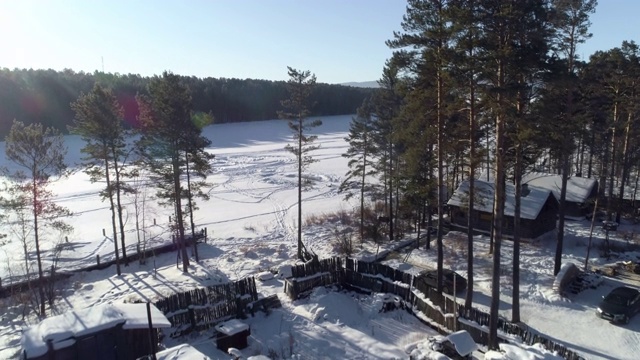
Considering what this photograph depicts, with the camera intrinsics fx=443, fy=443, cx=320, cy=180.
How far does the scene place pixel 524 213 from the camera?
30547 mm

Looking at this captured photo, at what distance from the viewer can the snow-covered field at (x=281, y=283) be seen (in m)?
17.2

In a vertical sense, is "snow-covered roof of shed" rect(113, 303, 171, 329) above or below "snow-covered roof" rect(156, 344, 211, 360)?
above

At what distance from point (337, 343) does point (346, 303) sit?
4.05m

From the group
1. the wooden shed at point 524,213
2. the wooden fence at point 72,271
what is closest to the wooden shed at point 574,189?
the wooden shed at point 524,213

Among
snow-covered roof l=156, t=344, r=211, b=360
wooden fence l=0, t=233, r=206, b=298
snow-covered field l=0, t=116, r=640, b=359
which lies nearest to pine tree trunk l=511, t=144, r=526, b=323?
snow-covered field l=0, t=116, r=640, b=359

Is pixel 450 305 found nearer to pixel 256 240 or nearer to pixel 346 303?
pixel 346 303

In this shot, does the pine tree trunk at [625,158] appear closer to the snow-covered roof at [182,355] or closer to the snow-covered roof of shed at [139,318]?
the snow-covered roof at [182,355]

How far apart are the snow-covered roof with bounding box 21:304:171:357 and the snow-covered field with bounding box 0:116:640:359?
3.26 m

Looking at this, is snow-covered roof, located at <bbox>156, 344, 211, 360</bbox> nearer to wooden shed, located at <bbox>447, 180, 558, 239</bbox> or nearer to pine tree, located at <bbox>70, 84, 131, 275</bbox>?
pine tree, located at <bbox>70, 84, 131, 275</bbox>

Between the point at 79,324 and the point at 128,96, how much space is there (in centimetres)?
9969

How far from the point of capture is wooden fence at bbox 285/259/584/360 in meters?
16.0

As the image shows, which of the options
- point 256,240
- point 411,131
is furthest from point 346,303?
point 256,240

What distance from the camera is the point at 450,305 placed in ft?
59.5

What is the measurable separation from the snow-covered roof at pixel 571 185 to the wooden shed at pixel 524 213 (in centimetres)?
147
